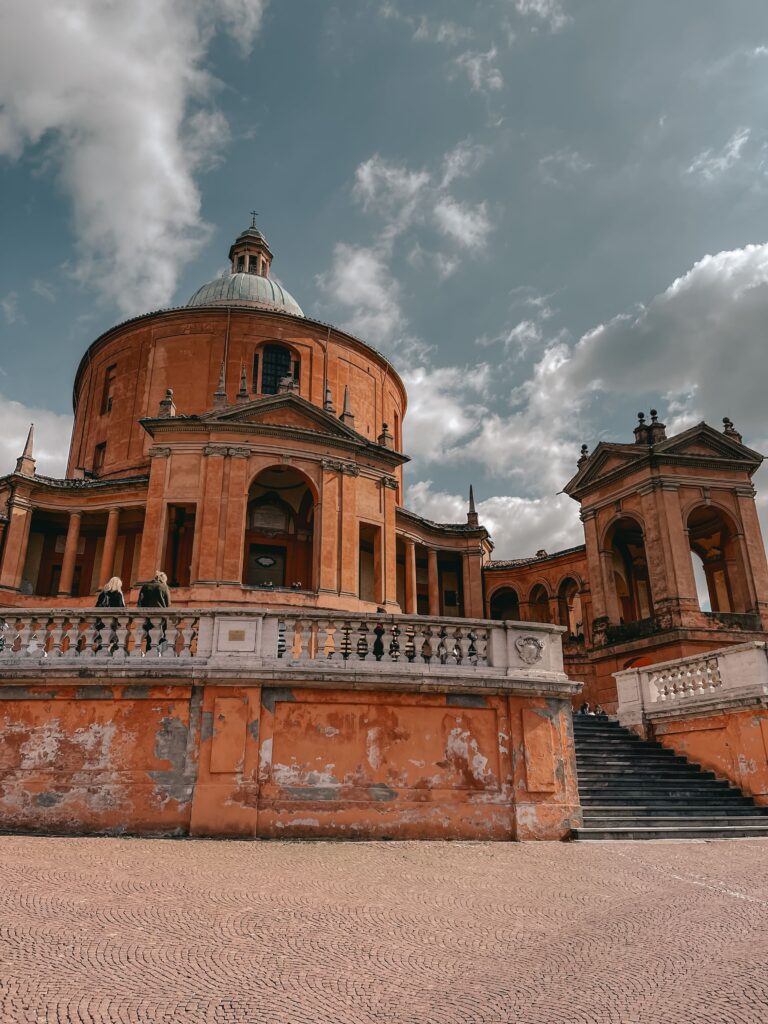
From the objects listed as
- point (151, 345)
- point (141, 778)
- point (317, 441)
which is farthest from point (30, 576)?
point (141, 778)

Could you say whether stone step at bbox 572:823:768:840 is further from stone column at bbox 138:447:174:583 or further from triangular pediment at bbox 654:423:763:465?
triangular pediment at bbox 654:423:763:465

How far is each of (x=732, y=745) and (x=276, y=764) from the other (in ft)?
30.0

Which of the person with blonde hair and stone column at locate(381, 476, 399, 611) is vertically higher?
stone column at locate(381, 476, 399, 611)

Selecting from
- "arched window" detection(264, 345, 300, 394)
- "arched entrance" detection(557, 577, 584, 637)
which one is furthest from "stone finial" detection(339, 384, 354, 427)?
"arched entrance" detection(557, 577, 584, 637)

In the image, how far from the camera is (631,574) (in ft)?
110

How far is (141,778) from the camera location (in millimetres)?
9695

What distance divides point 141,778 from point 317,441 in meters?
17.5

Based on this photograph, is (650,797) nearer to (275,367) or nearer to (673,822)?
(673,822)

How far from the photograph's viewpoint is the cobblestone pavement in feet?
13.3

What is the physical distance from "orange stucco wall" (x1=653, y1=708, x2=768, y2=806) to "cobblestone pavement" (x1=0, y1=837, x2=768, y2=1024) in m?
5.64

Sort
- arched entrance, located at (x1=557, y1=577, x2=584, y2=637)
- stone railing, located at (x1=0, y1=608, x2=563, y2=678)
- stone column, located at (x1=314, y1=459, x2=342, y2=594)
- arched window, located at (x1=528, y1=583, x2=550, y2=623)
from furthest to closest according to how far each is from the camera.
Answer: arched window, located at (x1=528, y1=583, x2=550, y2=623) → arched entrance, located at (x1=557, y1=577, x2=584, y2=637) → stone column, located at (x1=314, y1=459, x2=342, y2=594) → stone railing, located at (x1=0, y1=608, x2=563, y2=678)

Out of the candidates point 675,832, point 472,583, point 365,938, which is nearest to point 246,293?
point 472,583

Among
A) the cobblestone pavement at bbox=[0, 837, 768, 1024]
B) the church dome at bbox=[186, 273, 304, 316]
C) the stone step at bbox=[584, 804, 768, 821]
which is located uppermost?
the church dome at bbox=[186, 273, 304, 316]

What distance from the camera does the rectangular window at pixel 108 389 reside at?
112 ft
